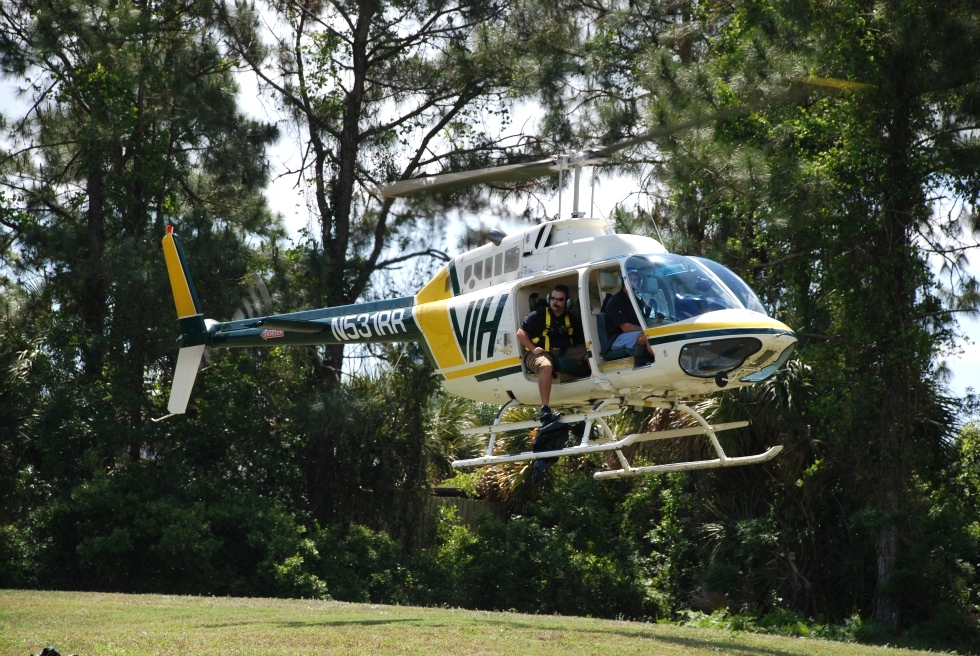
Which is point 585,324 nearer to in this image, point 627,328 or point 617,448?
point 627,328

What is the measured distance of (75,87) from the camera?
2384cm

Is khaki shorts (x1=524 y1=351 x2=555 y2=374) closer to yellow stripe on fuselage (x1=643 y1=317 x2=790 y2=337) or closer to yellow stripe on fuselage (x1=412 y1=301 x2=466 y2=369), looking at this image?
yellow stripe on fuselage (x1=412 y1=301 x2=466 y2=369)

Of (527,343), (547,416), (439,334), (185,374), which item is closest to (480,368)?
(439,334)

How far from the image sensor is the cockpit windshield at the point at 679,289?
11234mm

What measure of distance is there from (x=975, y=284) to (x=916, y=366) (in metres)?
1.63

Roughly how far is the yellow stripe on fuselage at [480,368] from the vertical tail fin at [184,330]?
220 inches

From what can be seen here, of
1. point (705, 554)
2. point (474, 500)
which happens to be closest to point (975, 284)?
point (705, 554)

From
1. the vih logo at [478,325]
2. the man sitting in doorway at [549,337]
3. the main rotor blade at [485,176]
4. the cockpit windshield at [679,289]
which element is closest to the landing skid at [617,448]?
the man sitting in doorway at [549,337]

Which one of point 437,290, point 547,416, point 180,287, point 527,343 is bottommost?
point 547,416

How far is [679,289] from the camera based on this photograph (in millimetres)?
11328

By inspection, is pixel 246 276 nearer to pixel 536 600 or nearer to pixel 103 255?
pixel 103 255

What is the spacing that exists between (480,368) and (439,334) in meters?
0.85

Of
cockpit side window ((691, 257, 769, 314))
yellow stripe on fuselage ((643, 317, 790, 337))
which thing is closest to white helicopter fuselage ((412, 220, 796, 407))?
yellow stripe on fuselage ((643, 317, 790, 337))

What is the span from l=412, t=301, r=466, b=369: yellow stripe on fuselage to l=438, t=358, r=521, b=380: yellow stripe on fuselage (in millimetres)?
94
